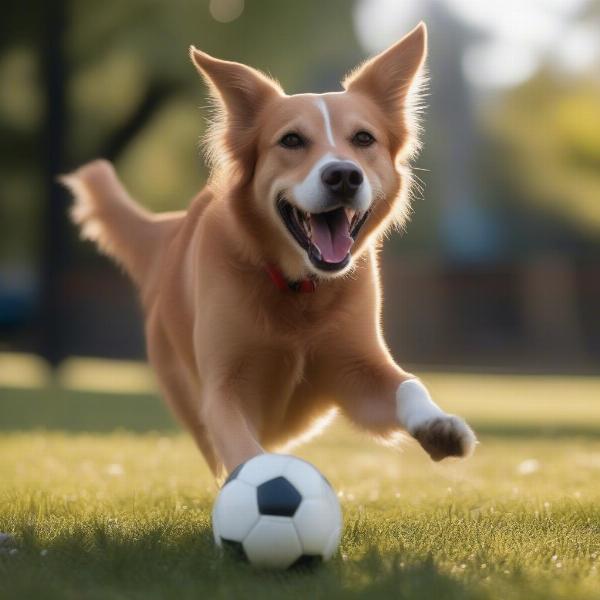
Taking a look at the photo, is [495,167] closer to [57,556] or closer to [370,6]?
[370,6]

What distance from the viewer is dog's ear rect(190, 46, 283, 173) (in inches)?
187

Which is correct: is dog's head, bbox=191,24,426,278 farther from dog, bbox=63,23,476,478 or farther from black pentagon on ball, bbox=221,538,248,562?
black pentagon on ball, bbox=221,538,248,562

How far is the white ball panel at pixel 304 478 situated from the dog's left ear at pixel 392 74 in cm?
192

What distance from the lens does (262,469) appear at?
363 cm

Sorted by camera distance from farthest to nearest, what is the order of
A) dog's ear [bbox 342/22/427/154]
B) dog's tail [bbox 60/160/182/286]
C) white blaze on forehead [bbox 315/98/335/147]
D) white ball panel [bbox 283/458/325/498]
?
1. dog's tail [bbox 60/160/182/286]
2. dog's ear [bbox 342/22/427/154]
3. white blaze on forehead [bbox 315/98/335/147]
4. white ball panel [bbox 283/458/325/498]

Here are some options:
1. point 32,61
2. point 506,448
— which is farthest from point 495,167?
point 506,448

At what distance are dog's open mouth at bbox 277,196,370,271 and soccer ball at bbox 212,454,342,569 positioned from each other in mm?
1024

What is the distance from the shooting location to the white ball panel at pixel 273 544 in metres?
3.44

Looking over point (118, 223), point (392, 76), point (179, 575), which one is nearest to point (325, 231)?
point (392, 76)

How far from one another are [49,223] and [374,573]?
1726 centimetres

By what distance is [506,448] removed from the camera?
8867mm

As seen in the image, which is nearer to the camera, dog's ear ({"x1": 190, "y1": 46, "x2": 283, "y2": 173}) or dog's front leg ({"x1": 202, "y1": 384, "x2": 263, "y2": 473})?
dog's front leg ({"x1": 202, "y1": 384, "x2": 263, "y2": 473})

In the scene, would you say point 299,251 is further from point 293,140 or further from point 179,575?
point 179,575

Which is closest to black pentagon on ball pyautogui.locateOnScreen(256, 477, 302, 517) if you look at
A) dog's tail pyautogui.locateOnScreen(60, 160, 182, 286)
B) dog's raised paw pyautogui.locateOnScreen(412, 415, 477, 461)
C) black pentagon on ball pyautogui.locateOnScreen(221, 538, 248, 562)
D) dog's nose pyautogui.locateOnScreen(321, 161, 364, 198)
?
black pentagon on ball pyautogui.locateOnScreen(221, 538, 248, 562)
